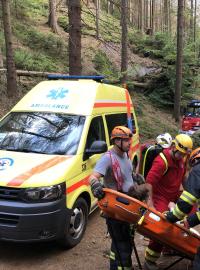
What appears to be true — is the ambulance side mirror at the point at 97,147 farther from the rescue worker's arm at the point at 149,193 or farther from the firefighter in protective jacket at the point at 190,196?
the firefighter in protective jacket at the point at 190,196

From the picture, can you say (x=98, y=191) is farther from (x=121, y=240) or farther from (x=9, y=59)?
(x=9, y=59)

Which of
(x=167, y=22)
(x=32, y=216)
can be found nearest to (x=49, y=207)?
(x=32, y=216)

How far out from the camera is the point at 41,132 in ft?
22.9

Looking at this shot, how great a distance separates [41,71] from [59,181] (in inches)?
519

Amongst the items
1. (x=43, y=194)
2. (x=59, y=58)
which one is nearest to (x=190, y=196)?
(x=43, y=194)

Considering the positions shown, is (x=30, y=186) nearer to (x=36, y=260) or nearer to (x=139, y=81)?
(x=36, y=260)

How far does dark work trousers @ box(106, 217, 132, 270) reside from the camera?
4.77 m

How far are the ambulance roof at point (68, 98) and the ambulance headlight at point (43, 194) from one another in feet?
6.44

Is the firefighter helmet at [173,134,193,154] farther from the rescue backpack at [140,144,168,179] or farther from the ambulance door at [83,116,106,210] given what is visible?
the ambulance door at [83,116,106,210]

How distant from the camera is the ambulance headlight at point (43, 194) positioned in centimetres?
555

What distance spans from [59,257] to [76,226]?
0.56 m

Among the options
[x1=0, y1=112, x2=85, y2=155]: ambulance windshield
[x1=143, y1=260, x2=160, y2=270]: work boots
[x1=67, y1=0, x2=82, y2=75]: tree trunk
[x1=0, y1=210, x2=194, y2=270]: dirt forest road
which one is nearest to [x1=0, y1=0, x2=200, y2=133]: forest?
[x1=67, y1=0, x2=82, y2=75]: tree trunk

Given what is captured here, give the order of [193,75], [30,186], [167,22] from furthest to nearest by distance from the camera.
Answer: [167,22]
[193,75]
[30,186]

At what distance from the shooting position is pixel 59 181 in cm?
578
